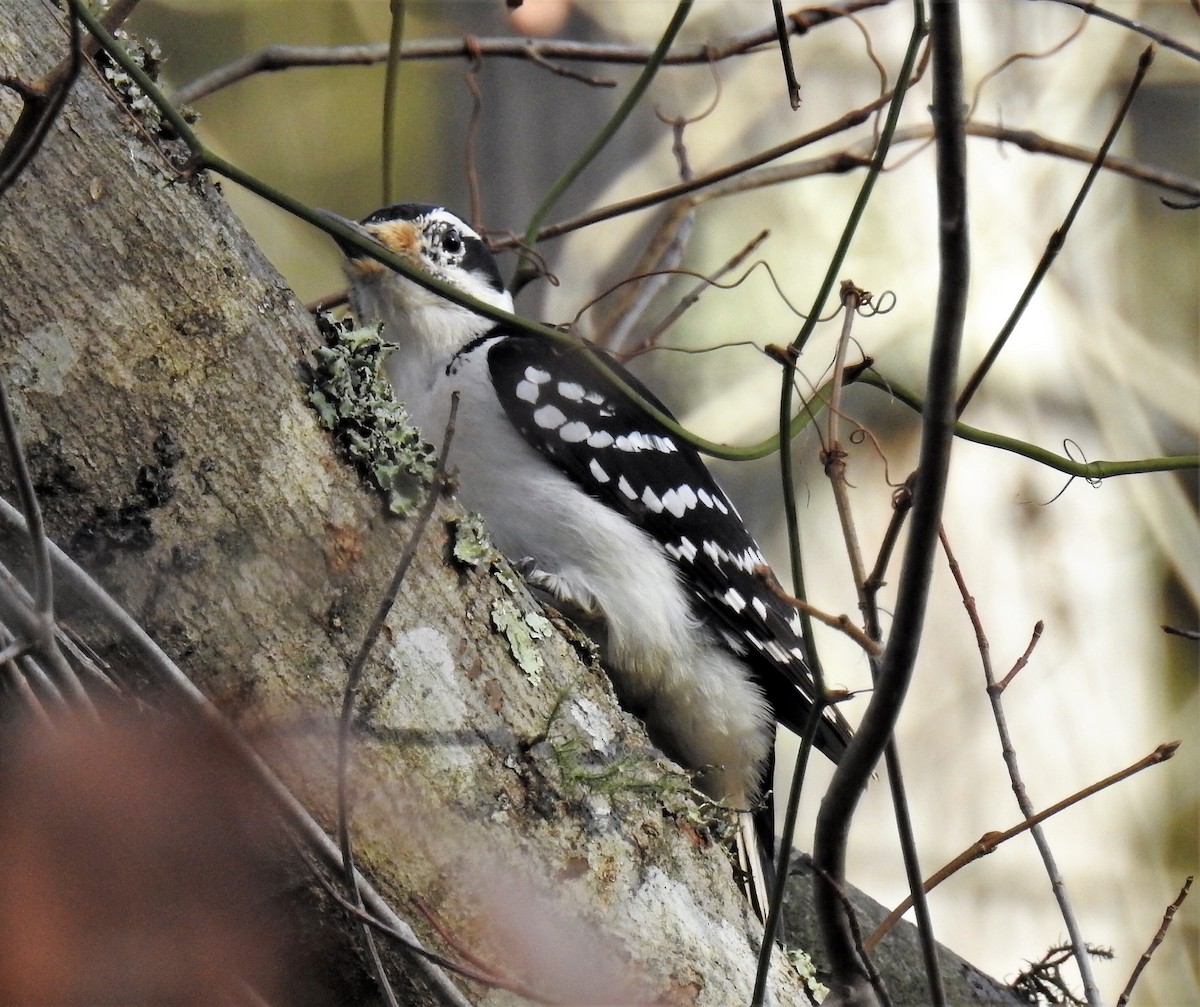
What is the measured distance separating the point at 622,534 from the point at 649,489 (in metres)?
0.16

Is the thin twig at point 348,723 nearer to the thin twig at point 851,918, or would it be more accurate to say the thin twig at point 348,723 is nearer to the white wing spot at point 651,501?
the thin twig at point 851,918

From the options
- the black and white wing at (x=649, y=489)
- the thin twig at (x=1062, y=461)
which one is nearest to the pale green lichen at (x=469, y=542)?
the thin twig at (x=1062, y=461)

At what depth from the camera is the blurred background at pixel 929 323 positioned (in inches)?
225

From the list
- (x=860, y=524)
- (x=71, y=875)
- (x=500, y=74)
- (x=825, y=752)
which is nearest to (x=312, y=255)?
(x=500, y=74)

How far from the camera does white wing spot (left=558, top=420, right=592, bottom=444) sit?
2.58 meters

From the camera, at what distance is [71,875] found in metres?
1.32

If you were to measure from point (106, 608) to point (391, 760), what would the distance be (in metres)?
0.38

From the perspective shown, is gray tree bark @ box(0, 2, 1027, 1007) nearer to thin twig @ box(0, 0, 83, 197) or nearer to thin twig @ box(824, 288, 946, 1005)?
thin twig @ box(0, 0, 83, 197)

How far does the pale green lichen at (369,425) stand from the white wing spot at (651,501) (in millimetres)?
932

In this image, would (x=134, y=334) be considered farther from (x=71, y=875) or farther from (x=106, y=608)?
(x=71, y=875)

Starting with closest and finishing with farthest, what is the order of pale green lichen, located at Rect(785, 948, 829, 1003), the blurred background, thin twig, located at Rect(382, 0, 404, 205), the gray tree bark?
the gray tree bark, pale green lichen, located at Rect(785, 948, 829, 1003), thin twig, located at Rect(382, 0, 404, 205), the blurred background

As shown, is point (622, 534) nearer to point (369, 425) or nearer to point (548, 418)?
point (548, 418)

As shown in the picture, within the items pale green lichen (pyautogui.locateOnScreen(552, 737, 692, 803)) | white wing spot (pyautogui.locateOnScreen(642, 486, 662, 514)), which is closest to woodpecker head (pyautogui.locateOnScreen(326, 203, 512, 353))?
white wing spot (pyautogui.locateOnScreen(642, 486, 662, 514))

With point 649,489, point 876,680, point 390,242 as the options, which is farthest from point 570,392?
point 876,680
